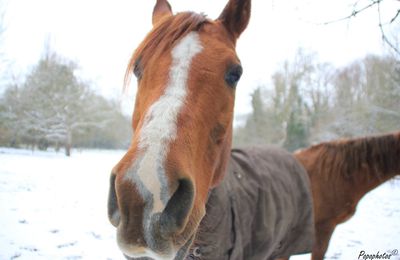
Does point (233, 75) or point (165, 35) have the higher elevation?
point (165, 35)

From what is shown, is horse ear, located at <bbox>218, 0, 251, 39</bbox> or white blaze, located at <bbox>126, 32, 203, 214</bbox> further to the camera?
horse ear, located at <bbox>218, 0, 251, 39</bbox>

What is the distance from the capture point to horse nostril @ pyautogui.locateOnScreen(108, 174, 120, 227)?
1.00 m

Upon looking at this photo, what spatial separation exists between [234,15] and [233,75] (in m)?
0.59

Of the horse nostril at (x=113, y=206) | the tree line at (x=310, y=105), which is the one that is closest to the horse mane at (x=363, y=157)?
the horse nostril at (x=113, y=206)

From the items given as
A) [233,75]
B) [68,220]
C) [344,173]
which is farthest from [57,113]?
[233,75]

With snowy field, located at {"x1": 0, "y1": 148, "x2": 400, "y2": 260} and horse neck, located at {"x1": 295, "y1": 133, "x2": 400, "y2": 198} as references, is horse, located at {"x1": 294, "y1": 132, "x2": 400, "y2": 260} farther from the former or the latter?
snowy field, located at {"x1": 0, "y1": 148, "x2": 400, "y2": 260}

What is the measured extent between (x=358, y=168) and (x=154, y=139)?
381 cm

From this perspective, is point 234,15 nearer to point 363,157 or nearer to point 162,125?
point 162,125

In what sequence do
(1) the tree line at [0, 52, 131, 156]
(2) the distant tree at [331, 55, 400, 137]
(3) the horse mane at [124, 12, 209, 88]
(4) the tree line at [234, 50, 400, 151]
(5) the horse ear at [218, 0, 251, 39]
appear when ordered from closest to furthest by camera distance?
(3) the horse mane at [124, 12, 209, 88], (5) the horse ear at [218, 0, 251, 39], (1) the tree line at [0, 52, 131, 156], (2) the distant tree at [331, 55, 400, 137], (4) the tree line at [234, 50, 400, 151]

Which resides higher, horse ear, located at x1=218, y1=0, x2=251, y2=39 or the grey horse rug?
horse ear, located at x1=218, y1=0, x2=251, y2=39

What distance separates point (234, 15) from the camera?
187 cm

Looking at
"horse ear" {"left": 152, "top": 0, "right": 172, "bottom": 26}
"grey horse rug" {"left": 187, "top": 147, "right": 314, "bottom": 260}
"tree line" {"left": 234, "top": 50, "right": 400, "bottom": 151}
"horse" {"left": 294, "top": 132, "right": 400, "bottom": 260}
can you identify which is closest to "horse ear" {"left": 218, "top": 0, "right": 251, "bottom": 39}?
"horse ear" {"left": 152, "top": 0, "right": 172, "bottom": 26}

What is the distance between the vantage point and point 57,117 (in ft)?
41.5

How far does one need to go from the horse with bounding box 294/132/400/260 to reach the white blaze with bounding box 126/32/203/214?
3.11 m
